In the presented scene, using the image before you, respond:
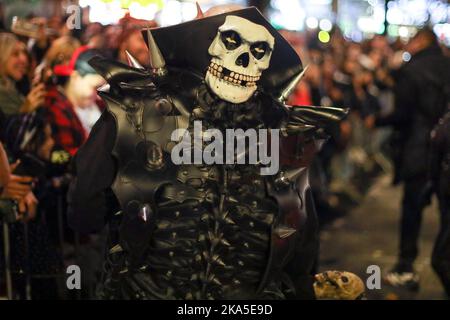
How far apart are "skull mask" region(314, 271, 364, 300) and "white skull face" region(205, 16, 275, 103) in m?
1.05

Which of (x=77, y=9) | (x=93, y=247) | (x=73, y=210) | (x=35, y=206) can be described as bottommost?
(x=93, y=247)

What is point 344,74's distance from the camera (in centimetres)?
1259

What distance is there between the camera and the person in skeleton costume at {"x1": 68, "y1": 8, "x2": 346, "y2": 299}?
3104mm

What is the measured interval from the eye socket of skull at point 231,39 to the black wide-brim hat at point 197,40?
39 mm

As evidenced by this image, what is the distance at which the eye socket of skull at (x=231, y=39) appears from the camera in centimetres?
311

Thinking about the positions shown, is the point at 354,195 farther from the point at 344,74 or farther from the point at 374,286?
the point at 374,286

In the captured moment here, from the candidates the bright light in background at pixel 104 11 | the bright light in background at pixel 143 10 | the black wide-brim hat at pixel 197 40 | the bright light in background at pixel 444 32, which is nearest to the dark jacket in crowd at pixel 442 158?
the black wide-brim hat at pixel 197 40

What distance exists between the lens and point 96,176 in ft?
10.5

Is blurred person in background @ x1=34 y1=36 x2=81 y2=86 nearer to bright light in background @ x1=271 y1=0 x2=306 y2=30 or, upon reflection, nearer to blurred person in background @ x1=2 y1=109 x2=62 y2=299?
blurred person in background @ x1=2 y1=109 x2=62 y2=299

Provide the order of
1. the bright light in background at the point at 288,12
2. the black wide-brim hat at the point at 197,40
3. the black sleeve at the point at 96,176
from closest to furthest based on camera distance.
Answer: the black wide-brim hat at the point at 197,40
the black sleeve at the point at 96,176
the bright light in background at the point at 288,12

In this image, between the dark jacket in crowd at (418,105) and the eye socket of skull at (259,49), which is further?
the dark jacket in crowd at (418,105)

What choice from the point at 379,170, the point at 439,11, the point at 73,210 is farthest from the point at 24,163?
the point at 379,170

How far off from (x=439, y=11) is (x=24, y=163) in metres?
6.80

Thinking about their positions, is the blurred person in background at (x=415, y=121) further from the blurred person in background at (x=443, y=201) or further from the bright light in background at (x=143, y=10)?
the bright light in background at (x=143, y=10)
